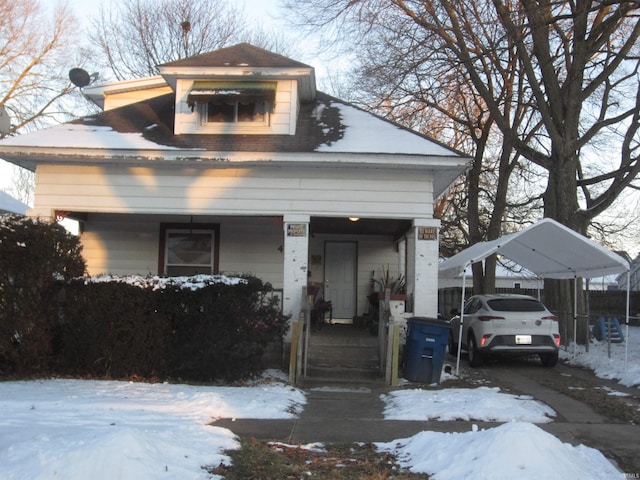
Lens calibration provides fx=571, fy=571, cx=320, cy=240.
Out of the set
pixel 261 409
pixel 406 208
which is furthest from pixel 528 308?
pixel 261 409

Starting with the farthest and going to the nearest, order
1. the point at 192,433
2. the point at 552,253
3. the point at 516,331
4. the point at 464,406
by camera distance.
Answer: the point at 552,253, the point at 516,331, the point at 464,406, the point at 192,433

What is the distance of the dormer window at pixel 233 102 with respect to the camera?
11688 millimetres

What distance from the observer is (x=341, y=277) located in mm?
15008

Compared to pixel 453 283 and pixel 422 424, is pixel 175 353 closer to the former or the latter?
pixel 422 424

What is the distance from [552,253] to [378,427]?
24.6 ft

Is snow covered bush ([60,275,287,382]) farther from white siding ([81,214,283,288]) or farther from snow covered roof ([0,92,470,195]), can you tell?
white siding ([81,214,283,288])

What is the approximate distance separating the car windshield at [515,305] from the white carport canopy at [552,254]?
1.01 meters

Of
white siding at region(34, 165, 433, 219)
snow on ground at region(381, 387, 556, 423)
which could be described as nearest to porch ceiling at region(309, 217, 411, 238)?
white siding at region(34, 165, 433, 219)

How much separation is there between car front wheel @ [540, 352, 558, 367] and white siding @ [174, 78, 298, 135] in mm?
7155

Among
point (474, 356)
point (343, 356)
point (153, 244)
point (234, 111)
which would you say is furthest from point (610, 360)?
point (153, 244)

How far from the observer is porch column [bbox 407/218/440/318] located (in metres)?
11.0

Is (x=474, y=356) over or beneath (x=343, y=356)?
beneath

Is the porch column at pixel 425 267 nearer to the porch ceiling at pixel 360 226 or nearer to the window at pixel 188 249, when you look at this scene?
the porch ceiling at pixel 360 226

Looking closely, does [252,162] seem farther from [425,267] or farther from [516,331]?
[516,331]
